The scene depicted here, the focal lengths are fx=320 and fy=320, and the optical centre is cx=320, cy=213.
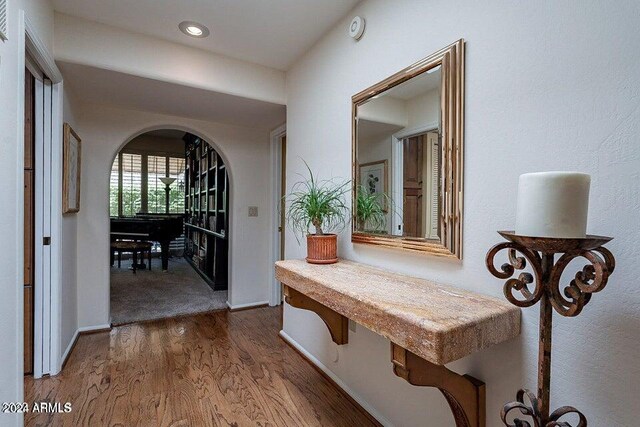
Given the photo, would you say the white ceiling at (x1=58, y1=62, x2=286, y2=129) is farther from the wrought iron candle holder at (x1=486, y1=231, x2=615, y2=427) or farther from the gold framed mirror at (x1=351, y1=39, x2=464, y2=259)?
the wrought iron candle holder at (x1=486, y1=231, x2=615, y2=427)

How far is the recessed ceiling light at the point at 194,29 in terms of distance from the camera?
2066 millimetres

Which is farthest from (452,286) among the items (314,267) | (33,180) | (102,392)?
(33,180)

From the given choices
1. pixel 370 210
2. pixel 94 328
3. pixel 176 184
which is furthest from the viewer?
pixel 176 184

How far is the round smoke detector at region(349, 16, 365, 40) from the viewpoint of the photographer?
5.97 ft

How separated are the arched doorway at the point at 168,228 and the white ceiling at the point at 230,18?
1.39 m

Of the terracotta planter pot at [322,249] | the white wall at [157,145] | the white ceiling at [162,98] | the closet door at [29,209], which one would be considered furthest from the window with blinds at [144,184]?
the terracotta planter pot at [322,249]

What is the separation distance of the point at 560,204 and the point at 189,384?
87.6 inches

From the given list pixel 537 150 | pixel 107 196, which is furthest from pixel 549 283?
pixel 107 196

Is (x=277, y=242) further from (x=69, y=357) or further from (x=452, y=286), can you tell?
(x=452, y=286)

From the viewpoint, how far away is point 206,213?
5.09 metres

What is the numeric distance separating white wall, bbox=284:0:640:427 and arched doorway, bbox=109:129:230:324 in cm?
264

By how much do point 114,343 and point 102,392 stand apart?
30.7 inches

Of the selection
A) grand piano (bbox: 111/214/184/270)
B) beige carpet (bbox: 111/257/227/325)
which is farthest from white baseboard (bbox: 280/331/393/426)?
grand piano (bbox: 111/214/184/270)

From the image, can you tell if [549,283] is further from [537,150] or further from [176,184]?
[176,184]
